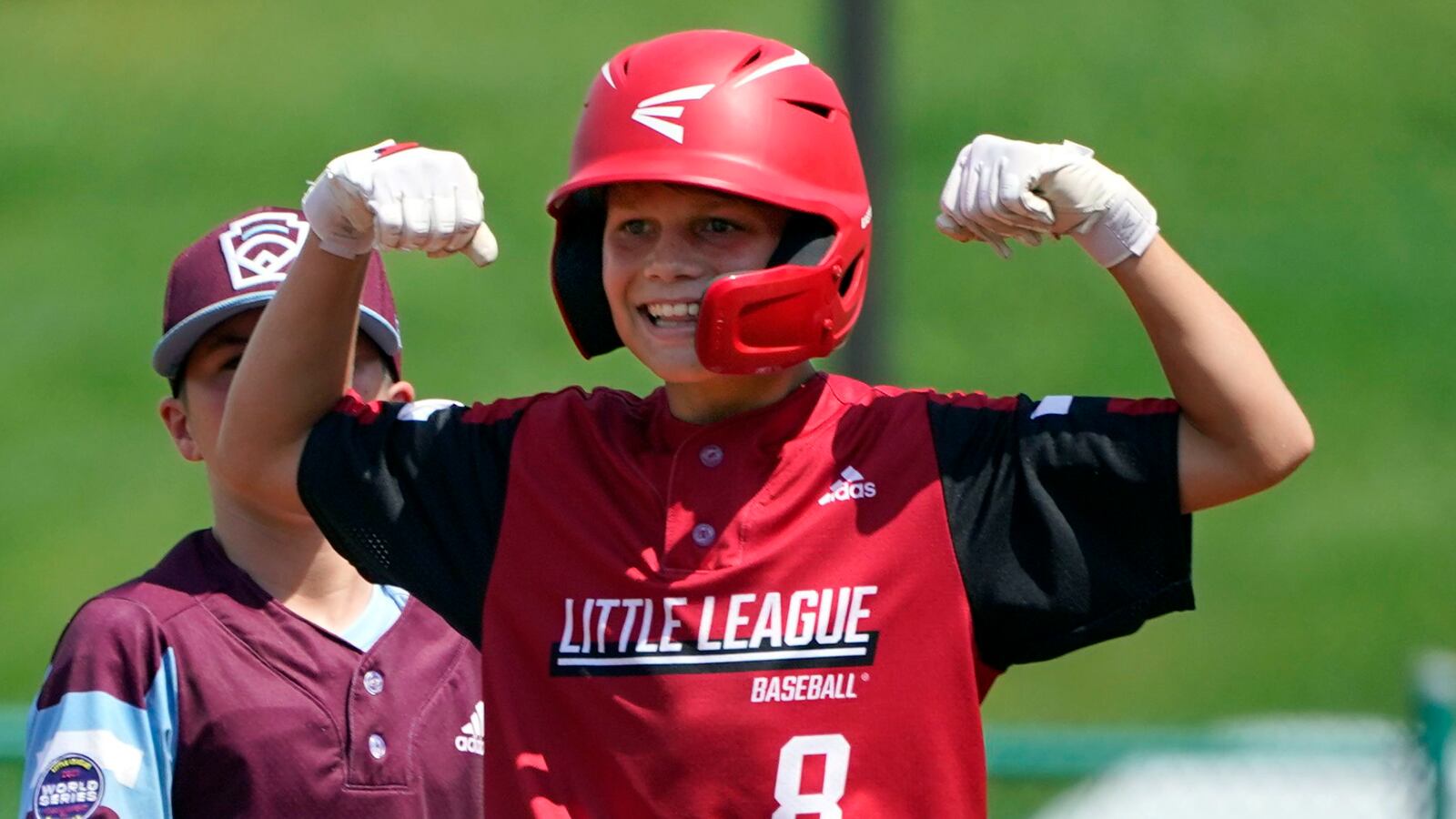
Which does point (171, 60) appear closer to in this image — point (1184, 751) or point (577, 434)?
point (1184, 751)

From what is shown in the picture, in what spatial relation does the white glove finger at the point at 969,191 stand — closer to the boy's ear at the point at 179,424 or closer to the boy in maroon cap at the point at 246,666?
the boy in maroon cap at the point at 246,666

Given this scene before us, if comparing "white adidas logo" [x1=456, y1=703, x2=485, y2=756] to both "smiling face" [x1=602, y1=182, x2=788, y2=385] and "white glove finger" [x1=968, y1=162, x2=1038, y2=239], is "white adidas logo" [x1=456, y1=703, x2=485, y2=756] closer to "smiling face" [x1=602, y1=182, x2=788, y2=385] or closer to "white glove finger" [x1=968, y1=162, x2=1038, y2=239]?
"smiling face" [x1=602, y1=182, x2=788, y2=385]

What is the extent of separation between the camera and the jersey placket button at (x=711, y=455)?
2.55 meters

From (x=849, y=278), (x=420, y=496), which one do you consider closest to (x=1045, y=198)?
(x=849, y=278)

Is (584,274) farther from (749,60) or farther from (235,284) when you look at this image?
(235,284)

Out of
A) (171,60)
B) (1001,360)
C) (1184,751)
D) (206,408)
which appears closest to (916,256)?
(1001,360)

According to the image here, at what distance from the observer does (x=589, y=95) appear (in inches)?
104

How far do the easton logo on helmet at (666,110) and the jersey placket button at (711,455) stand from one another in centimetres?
38

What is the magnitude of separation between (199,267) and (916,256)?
919 centimetres

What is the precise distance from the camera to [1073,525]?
2463mm

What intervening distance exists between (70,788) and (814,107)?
136 centimetres

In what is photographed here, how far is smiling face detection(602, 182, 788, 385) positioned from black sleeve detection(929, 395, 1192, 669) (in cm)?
35

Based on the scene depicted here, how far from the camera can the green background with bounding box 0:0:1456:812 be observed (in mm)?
10141

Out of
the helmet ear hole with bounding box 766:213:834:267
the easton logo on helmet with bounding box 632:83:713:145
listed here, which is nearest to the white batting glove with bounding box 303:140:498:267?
the easton logo on helmet with bounding box 632:83:713:145
